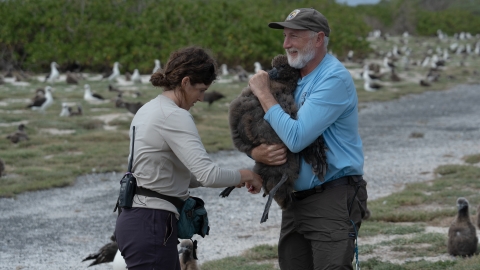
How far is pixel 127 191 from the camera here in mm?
4297

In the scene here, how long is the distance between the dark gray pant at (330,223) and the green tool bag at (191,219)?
0.58 meters

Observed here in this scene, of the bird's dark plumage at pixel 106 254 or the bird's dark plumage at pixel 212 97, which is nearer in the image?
the bird's dark plumage at pixel 106 254

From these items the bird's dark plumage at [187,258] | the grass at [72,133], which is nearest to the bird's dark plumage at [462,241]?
the bird's dark plumage at [187,258]

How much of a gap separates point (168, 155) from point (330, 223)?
1076mm

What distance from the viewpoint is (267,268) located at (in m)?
7.46

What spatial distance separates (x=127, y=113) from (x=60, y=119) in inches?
82.8

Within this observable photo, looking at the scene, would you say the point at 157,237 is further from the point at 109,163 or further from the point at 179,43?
the point at 179,43

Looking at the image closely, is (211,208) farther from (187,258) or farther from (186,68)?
(186,68)

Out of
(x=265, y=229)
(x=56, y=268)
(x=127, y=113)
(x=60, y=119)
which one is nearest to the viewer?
(x=56, y=268)

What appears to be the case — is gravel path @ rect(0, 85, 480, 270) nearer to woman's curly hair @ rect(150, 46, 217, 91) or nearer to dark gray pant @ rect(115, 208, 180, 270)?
dark gray pant @ rect(115, 208, 180, 270)

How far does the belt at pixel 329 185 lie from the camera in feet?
15.1

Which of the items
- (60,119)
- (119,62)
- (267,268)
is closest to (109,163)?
(60,119)

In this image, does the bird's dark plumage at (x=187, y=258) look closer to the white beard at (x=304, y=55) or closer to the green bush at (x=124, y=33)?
the white beard at (x=304, y=55)

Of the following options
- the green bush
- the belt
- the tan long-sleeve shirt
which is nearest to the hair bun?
the tan long-sleeve shirt
